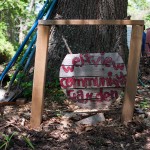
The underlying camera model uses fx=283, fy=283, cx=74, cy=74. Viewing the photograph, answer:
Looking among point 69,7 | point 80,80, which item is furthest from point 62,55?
point 80,80

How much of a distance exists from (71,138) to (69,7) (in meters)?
2.09

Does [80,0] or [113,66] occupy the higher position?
[80,0]

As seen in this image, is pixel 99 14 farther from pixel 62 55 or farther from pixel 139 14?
pixel 139 14

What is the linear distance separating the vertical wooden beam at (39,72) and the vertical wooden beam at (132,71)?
2.99 ft

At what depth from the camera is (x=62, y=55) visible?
13.9 ft

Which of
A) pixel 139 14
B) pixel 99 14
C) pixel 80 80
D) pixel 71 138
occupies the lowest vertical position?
pixel 71 138

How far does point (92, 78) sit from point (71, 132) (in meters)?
0.64

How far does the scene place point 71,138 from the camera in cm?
289

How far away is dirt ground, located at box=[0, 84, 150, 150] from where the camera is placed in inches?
108

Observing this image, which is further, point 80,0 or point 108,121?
point 80,0

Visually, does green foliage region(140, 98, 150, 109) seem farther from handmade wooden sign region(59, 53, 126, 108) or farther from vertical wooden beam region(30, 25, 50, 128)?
vertical wooden beam region(30, 25, 50, 128)

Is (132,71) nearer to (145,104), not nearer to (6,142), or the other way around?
(145,104)

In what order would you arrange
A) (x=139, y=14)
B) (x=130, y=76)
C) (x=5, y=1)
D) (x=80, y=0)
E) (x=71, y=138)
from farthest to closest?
(x=139, y=14) < (x=5, y=1) < (x=80, y=0) < (x=130, y=76) < (x=71, y=138)

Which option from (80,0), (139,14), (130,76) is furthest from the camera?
(139,14)
